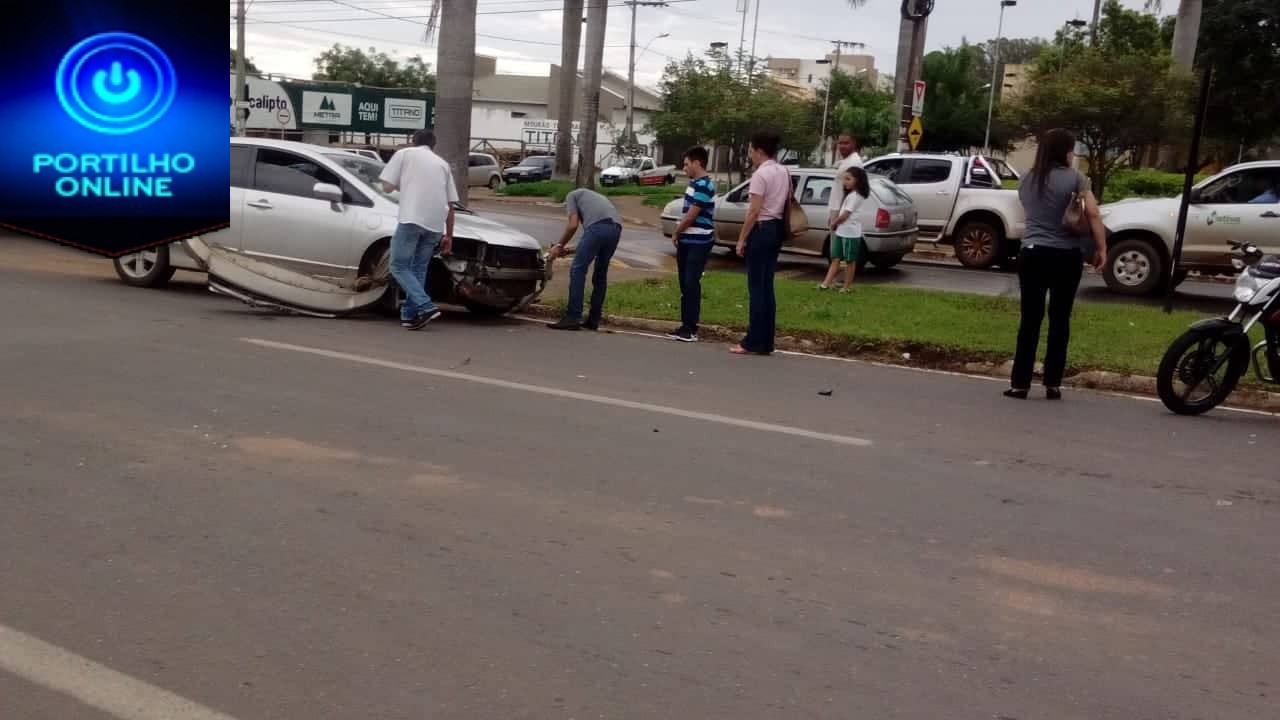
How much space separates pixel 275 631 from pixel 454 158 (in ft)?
42.3

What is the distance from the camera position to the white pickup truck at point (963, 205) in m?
18.9

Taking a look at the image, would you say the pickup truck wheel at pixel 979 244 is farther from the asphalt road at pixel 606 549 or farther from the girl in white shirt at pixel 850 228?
the asphalt road at pixel 606 549

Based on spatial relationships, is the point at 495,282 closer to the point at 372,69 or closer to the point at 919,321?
the point at 919,321

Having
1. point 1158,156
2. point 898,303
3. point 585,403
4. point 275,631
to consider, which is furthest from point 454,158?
point 1158,156

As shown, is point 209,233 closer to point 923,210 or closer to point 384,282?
point 384,282

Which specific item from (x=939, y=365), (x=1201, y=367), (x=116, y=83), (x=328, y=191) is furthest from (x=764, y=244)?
(x=116, y=83)

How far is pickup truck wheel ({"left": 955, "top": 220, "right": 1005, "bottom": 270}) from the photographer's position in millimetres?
18984

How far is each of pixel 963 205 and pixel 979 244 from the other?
2.19 ft

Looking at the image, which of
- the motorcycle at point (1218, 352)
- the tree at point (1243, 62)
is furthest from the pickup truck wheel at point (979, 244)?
the tree at point (1243, 62)

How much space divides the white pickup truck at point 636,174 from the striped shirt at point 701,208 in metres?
39.3

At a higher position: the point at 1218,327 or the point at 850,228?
the point at 850,228

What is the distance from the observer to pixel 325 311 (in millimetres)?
11164

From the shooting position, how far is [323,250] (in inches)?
466

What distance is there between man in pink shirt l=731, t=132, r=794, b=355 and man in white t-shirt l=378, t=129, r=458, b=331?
2.60m
